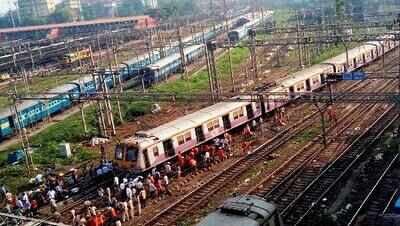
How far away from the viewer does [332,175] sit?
24.0m

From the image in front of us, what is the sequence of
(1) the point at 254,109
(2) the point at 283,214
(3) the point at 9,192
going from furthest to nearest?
(1) the point at 254,109, (3) the point at 9,192, (2) the point at 283,214

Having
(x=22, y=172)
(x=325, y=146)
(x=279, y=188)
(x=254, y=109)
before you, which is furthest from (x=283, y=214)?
(x=22, y=172)

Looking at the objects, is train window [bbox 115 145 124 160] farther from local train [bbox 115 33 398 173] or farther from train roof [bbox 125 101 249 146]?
train roof [bbox 125 101 249 146]

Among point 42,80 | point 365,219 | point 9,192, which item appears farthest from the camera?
point 42,80

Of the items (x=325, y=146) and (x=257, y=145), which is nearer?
(x=325, y=146)

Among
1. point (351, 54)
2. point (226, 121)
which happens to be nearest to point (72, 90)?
point (226, 121)

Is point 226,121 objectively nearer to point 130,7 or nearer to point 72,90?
point 72,90

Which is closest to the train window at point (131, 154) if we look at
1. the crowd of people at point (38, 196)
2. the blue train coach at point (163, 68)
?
the crowd of people at point (38, 196)

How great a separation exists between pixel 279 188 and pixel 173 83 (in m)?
29.4

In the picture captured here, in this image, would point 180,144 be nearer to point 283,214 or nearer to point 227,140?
point 227,140

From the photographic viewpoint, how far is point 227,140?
2953 centimetres

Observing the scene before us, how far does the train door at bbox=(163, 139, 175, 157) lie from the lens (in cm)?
2736

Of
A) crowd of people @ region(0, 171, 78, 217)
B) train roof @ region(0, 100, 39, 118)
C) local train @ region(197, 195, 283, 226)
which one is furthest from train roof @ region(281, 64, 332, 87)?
local train @ region(197, 195, 283, 226)

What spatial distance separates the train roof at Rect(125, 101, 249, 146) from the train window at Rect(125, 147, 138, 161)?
0.56 meters
